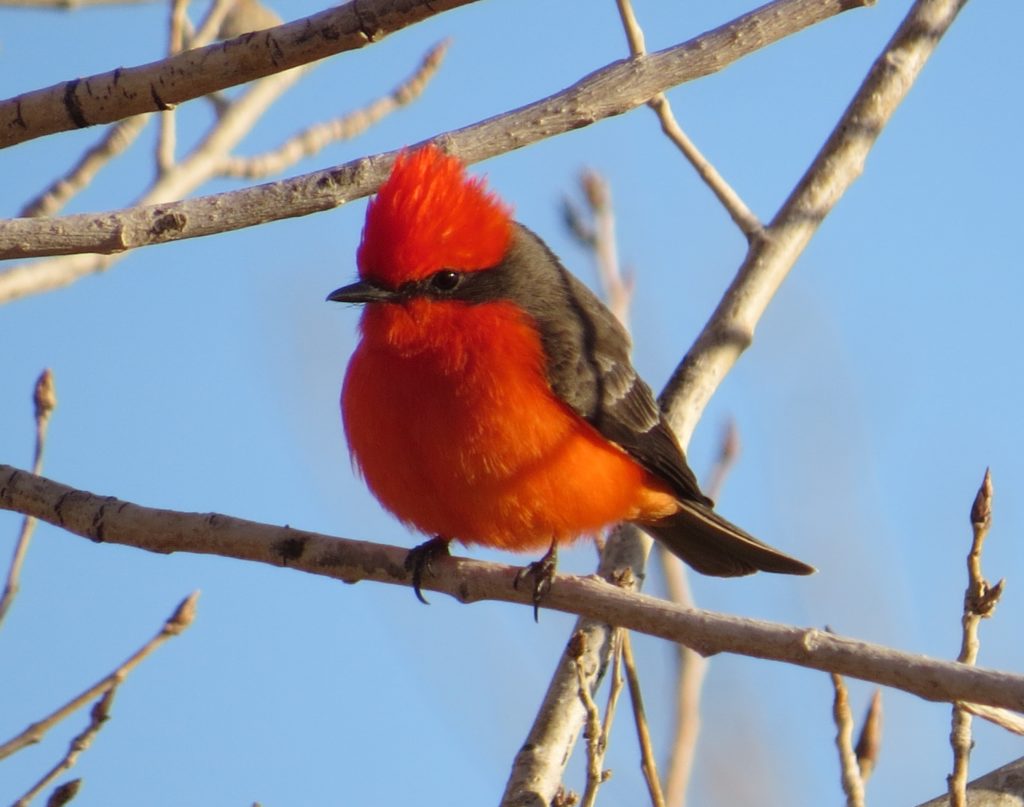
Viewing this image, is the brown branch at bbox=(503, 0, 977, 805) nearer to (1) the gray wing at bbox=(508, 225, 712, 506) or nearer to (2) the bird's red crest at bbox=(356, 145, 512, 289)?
(1) the gray wing at bbox=(508, 225, 712, 506)

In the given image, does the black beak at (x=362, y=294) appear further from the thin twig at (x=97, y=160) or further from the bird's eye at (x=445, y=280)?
the thin twig at (x=97, y=160)

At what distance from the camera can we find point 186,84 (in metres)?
3.67

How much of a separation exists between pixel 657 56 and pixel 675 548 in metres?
2.64

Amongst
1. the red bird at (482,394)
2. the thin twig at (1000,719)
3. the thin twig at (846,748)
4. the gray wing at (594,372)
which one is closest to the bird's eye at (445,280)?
the red bird at (482,394)

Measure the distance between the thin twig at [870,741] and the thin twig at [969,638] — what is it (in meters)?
0.84

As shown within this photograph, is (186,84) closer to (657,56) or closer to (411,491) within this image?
(657,56)

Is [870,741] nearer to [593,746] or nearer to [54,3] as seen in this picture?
[593,746]

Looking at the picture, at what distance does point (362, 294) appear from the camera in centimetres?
531

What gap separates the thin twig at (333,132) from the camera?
6.43 metres

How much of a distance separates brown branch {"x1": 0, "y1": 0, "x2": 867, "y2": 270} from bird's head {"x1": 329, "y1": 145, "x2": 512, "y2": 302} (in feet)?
3.59

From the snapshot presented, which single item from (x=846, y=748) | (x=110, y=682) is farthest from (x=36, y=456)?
(x=846, y=748)

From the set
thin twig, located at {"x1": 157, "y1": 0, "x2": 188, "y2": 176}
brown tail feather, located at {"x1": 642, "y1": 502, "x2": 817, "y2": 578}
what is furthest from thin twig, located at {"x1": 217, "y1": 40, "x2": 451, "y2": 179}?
brown tail feather, located at {"x1": 642, "y1": 502, "x2": 817, "y2": 578}

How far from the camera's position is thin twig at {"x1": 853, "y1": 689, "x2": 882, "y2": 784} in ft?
14.6

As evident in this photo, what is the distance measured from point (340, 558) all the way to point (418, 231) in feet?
4.84
